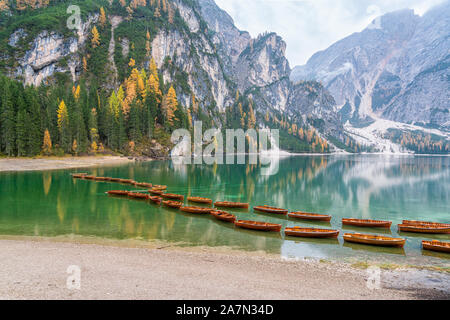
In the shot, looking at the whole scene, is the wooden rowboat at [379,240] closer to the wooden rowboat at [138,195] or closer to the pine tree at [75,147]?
the wooden rowboat at [138,195]

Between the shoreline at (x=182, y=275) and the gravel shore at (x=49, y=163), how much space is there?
238 ft

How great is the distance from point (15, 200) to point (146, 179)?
96.7 ft

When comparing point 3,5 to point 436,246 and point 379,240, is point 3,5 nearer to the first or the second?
point 379,240

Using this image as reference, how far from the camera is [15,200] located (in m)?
41.7

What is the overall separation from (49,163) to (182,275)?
94.5 metres

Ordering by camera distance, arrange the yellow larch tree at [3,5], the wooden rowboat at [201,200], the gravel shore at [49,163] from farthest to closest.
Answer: the yellow larch tree at [3,5], the gravel shore at [49,163], the wooden rowboat at [201,200]

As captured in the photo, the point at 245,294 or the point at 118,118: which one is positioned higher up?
the point at 118,118

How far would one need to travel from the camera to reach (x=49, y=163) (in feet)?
298

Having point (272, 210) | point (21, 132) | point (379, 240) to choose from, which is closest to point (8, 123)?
point (21, 132)

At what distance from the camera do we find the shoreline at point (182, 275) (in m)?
13.8

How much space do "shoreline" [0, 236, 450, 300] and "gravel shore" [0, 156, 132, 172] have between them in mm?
72605

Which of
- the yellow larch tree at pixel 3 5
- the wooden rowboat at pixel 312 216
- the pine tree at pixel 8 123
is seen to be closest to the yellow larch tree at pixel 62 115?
the pine tree at pixel 8 123
